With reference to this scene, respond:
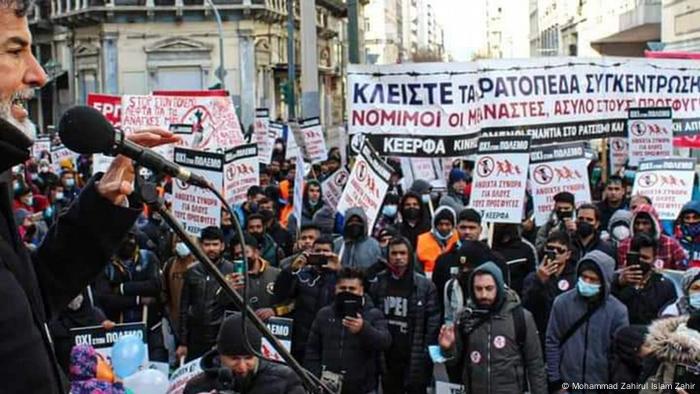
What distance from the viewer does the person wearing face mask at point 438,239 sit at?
420 inches

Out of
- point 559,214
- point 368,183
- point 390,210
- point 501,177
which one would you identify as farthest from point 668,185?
point 368,183

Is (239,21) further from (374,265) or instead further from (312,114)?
(374,265)

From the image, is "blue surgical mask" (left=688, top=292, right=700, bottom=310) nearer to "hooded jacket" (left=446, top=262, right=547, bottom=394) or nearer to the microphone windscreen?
"hooded jacket" (left=446, top=262, right=547, bottom=394)

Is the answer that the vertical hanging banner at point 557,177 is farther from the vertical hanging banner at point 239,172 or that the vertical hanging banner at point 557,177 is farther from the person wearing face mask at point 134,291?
the person wearing face mask at point 134,291

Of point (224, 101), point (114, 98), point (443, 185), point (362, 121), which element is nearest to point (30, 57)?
point (362, 121)

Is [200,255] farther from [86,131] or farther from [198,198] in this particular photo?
[198,198]

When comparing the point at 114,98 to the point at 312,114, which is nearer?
the point at 114,98

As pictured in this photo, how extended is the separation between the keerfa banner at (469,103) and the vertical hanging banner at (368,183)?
0.25 meters

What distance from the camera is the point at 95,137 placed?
262 cm

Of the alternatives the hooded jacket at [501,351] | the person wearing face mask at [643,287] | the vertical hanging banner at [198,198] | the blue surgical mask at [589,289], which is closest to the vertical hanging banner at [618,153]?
the vertical hanging banner at [198,198]

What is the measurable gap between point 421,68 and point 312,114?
945 centimetres

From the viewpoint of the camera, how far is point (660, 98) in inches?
547

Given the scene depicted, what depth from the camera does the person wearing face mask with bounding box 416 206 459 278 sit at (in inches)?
420

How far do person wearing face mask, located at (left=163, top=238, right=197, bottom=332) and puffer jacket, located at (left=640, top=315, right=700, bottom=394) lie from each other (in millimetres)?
5230
